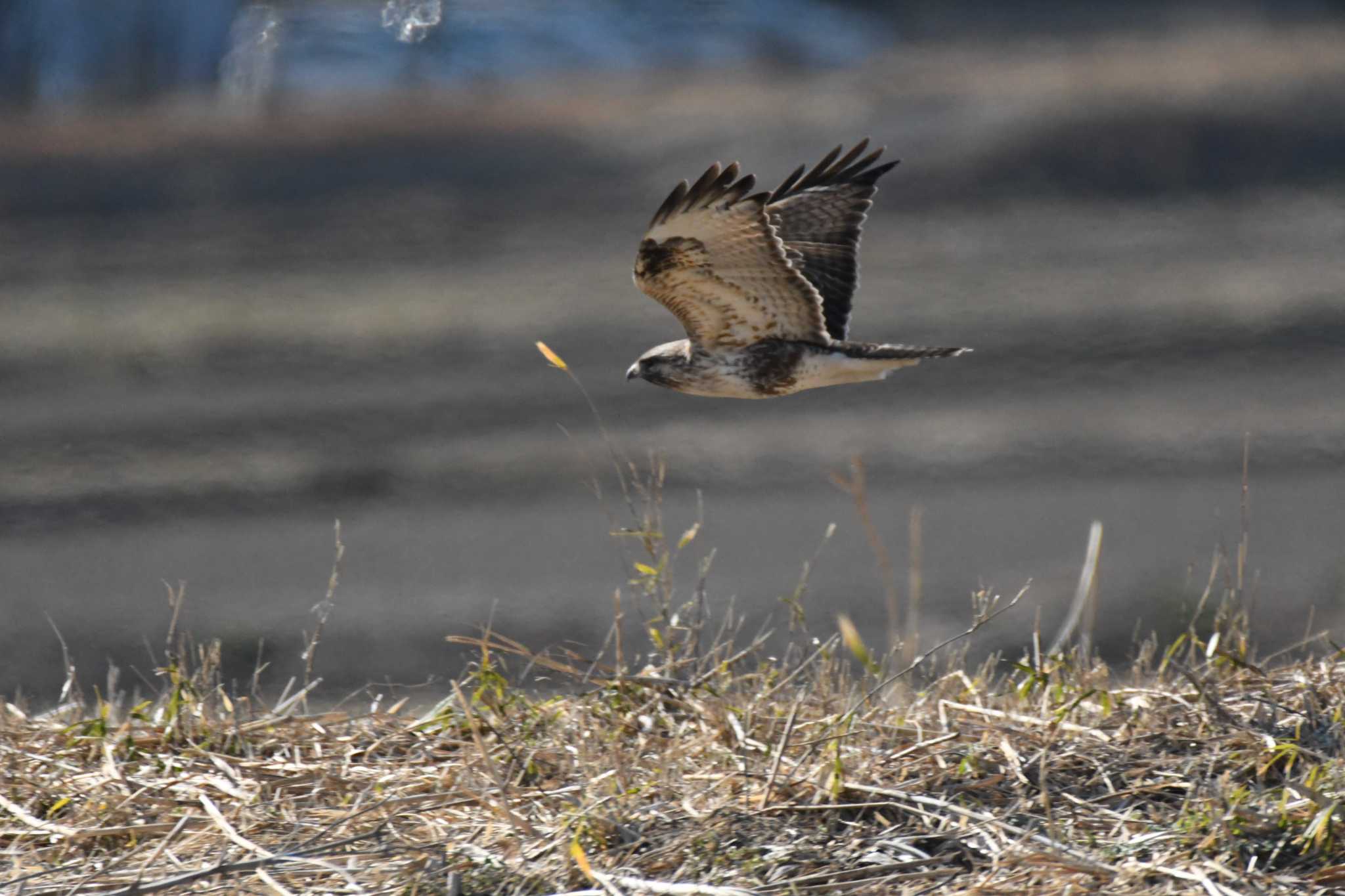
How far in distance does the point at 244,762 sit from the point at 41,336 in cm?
854

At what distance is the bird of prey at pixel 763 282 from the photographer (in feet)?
13.1

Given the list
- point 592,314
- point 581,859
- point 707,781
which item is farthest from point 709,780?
point 592,314

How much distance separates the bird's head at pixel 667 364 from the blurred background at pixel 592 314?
1.43m

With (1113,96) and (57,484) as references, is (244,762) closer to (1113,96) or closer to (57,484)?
(57,484)

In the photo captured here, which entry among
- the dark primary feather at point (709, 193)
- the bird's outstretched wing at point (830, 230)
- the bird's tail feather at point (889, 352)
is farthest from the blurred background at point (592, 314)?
the dark primary feather at point (709, 193)

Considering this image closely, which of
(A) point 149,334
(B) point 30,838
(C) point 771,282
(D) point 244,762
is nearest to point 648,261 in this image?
(C) point 771,282

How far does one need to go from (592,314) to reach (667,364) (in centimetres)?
645

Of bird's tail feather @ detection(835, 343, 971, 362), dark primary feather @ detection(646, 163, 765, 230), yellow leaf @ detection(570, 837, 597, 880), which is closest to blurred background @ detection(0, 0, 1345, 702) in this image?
bird's tail feather @ detection(835, 343, 971, 362)

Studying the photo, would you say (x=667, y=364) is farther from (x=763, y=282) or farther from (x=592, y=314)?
(x=592, y=314)

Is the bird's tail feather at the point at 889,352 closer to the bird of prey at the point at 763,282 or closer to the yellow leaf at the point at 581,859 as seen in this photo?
the bird of prey at the point at 763,282

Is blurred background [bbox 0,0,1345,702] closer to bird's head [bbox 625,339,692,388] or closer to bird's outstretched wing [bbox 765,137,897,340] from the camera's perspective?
bird's outstretched wing [bbox 765,137,897,340]

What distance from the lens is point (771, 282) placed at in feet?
13.6

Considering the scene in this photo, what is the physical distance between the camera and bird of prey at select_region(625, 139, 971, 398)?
398 centimetres

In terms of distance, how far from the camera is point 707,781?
318cm
